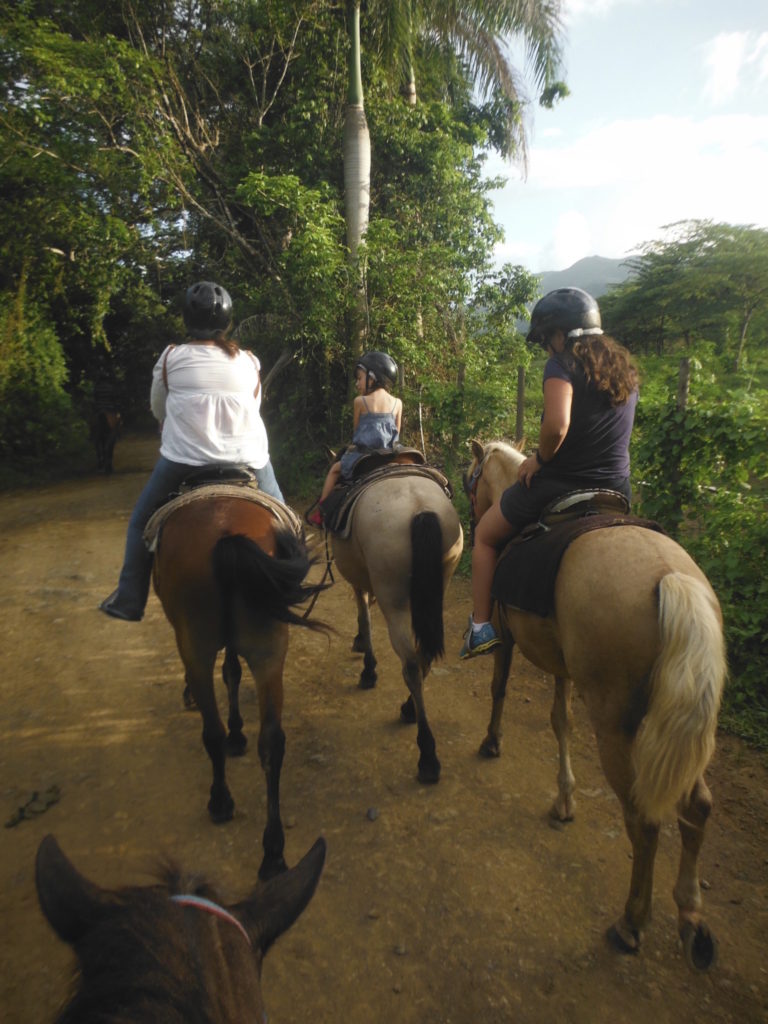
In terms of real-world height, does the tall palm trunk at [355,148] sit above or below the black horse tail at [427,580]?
above

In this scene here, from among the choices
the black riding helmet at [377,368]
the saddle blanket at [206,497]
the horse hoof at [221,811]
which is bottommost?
the horse hoof at [221,811]

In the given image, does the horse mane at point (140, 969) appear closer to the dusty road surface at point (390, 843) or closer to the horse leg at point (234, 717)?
the dusty road surface at point (390, 843)

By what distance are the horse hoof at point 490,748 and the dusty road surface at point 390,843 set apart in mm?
59

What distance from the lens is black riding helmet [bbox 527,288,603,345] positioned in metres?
2.66

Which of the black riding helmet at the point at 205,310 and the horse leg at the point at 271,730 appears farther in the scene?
the black riding helmet at the point at 205,310

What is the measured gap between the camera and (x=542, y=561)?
8.21ft

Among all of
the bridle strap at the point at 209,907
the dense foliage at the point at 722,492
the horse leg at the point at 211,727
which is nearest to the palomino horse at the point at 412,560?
the horse leg at the point at 211,727

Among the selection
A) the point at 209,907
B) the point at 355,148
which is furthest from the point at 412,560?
the point at 355,148

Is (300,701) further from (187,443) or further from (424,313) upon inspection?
(424,313)

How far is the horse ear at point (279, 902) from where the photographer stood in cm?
119

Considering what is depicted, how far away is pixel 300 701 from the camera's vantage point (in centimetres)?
424

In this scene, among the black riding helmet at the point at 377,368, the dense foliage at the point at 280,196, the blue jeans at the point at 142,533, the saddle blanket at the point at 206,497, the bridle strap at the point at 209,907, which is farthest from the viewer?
the dense foliage at the point at 280,196

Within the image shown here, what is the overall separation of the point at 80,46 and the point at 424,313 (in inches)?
249

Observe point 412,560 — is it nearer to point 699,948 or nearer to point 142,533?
point 142,533
